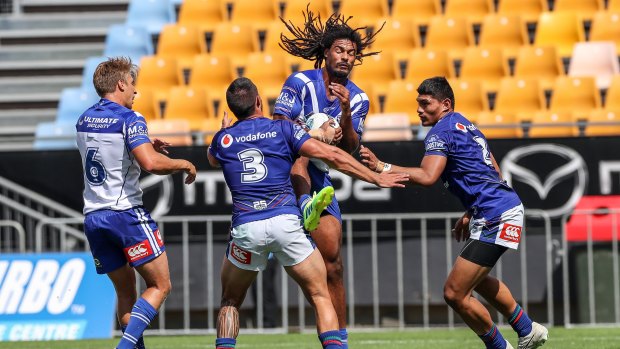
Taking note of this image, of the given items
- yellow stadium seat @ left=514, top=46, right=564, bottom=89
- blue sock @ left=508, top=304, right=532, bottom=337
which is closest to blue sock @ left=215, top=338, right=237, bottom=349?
blue sock @ left=508, top=304, right=532, bottom=337

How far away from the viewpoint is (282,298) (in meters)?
13.6

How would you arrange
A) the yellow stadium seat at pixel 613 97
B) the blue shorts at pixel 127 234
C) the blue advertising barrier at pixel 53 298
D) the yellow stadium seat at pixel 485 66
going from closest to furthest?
the blue shorts at pixel 127 234
the blue advertising barrier at pixel 53 298
the yellow stadium seat at pixel 613 97
the yellow stadium seat at pixel 485 66

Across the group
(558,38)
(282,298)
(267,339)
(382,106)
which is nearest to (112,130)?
(267,339)

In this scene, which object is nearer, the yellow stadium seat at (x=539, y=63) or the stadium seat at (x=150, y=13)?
the yellow stadium seat at (x=539, y=63)

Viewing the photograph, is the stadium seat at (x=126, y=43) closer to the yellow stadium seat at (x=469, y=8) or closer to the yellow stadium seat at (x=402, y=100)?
the yellow stadium seat at (x=402, y=100)

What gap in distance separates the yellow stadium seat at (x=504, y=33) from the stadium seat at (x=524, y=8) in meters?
0.36

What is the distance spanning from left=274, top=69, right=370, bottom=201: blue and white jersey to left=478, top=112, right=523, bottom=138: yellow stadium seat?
5139 millimetres

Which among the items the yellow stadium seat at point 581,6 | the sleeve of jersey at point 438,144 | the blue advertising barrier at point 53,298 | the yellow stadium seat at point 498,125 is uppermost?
the yellow stadium seat at point 581,6

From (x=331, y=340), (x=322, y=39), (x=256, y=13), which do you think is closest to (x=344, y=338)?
(x=331, y=340)

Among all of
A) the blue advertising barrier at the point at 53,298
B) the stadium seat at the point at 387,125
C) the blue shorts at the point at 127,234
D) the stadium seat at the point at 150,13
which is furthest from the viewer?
the stadium seat at the point at 150,13

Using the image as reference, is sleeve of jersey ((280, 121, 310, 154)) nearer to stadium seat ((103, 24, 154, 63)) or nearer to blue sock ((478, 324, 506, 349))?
blue sock ((478, 324, 506, 349))

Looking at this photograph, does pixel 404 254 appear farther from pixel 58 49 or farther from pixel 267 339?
pixel 58 49

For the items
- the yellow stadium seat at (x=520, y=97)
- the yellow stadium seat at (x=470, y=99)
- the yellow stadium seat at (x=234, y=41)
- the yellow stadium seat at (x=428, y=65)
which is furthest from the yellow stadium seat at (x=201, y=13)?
the yellow stadium seat at (x=520, y=97)

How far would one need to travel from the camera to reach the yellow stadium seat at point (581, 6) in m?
17.8
